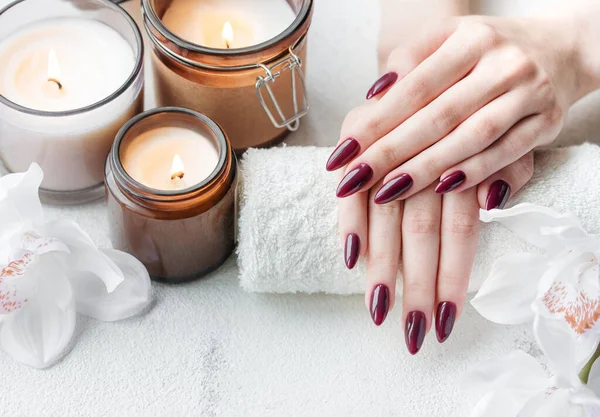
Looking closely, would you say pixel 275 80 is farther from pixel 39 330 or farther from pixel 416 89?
pixel 39 330

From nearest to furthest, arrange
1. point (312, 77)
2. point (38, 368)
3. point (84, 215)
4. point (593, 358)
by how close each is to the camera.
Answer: point (593, 358), point (38, 368), point (84, 215), point (312, 77)

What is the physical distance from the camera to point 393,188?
2.63ft

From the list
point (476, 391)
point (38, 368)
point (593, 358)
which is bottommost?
point (38, 368)

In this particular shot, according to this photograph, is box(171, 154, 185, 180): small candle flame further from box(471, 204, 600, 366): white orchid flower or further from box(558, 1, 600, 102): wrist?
box(558, 1, 600, 102): wrist

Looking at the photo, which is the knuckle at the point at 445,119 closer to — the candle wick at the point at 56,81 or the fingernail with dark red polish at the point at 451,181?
the fingernail with dark red polish at the point at 451,181

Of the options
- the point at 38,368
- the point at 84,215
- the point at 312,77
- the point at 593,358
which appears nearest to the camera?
the point at 593,358

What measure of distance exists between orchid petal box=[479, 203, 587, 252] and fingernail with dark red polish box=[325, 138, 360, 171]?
0.15m

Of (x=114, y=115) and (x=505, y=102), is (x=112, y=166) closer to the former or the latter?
(x=114, y=115)

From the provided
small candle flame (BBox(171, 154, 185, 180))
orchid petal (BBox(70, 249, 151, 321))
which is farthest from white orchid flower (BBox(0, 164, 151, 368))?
small candle flame (BBox(171, 154, 185, 180))

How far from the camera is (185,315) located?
86cm

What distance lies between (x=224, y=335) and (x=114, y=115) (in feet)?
0.85

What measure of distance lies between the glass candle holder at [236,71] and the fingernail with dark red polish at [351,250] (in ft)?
0.53

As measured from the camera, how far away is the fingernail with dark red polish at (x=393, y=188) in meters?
0.80

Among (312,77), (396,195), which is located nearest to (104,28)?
(312,77)
